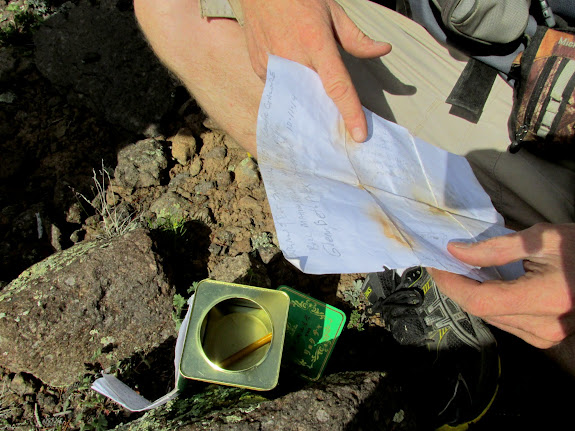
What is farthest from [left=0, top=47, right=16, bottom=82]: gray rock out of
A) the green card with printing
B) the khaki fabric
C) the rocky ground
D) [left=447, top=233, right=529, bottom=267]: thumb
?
[left=447, top=233, right=529, bottom=267]: thumb

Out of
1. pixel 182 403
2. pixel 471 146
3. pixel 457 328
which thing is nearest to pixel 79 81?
pixel 182 403

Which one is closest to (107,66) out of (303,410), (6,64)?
(6,64)

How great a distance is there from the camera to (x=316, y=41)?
1304 mm

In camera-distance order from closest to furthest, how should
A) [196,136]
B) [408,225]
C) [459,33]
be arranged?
1. [408,225]
2. [459,33]
3. [196,136]

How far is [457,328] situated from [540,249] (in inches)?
28.7

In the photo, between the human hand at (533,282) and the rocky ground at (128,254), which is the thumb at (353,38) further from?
the rocky ground at (128,254)

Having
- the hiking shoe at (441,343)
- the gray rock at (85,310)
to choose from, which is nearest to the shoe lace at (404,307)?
the hiking shoe at (441,343)

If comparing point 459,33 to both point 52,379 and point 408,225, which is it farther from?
point 52,379

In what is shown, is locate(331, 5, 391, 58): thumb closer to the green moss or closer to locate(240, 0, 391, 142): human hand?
locate(240, 0, 391, 142): human hand

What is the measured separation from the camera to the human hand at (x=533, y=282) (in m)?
1.07

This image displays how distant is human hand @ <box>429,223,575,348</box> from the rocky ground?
0.65 m

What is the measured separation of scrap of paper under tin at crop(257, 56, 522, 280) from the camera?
0.96 metres

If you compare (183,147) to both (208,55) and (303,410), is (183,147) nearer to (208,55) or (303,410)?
(208,55)

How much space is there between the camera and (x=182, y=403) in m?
1.57
